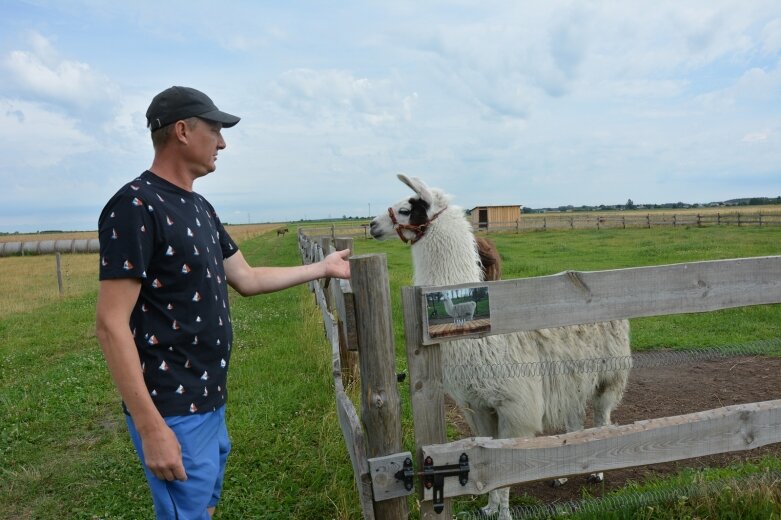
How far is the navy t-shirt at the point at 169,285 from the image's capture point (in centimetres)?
183

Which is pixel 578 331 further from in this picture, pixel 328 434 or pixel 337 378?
pixel 328 434

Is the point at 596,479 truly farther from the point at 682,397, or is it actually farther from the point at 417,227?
the point at 417,227

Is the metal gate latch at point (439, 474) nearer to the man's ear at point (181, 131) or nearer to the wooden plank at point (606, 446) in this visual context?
the wooden plank at point (606, 446)

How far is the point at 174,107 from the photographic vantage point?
2.07 m

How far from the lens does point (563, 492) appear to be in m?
4.16

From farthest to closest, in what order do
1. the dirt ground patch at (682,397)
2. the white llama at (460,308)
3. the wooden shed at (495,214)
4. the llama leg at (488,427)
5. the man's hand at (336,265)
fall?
1. the wooden shed at (495,214)
2. the dirt ground patch at (682,397)
3. the llama leg at (488,427)
4. the man's hand at (336,265)
5. the white llama at (460,308)

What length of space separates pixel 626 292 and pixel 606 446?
30.3 inches

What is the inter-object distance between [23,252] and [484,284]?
62.9 metres

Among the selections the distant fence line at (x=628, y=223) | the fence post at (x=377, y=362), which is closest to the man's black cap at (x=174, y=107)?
the fence post at (x=377, y=362)

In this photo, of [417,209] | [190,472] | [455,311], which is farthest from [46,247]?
[455,311]

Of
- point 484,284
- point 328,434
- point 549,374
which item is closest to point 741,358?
point 549,374

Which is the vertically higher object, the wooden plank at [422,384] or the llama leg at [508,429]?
the wooden plank at [422,384]

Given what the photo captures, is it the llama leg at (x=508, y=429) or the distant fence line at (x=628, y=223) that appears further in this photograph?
the distant fence line at (x=628, y=223)

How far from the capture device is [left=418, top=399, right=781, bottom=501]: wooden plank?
7.70 ft
